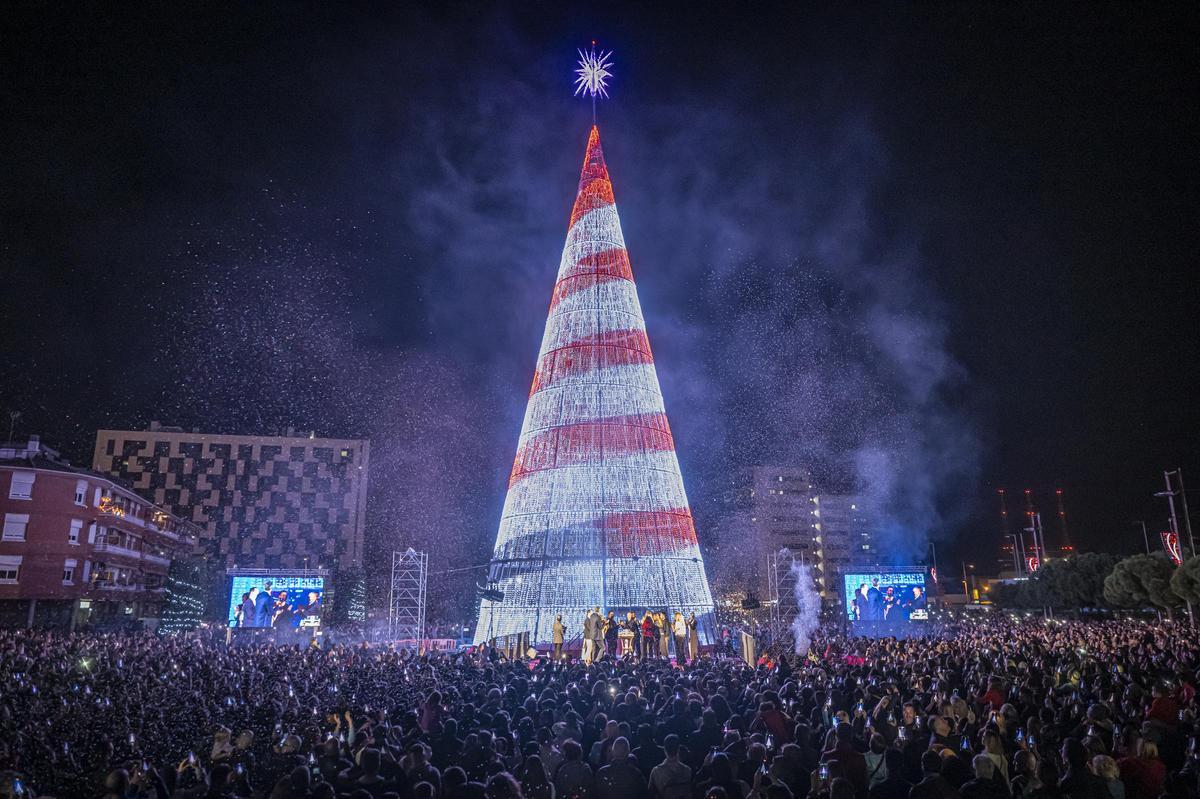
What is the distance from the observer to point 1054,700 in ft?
42.4

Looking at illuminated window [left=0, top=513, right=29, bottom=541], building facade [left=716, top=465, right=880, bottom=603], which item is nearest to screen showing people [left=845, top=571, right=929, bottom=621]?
illuminated window [left=0, top=513, right=29, bottom=541]

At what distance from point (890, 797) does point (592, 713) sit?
5319 millimetres

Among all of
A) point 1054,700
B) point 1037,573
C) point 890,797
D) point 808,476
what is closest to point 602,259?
point 1054,700

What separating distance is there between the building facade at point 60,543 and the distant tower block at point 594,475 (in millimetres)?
36197

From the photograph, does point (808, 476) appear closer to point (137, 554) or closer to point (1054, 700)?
point (137, 554)

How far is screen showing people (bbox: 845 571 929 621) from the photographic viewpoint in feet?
171

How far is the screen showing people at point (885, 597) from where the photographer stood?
171 ft

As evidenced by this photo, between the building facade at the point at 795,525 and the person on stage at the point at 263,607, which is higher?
the building facade at the point at 795,525

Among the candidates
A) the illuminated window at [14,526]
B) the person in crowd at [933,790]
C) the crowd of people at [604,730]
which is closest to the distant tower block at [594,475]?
the crowd of people at [604,730]

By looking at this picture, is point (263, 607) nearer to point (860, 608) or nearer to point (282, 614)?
point (282, 614)

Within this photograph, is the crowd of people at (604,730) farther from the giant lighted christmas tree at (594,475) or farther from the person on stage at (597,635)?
the giant lighted christmas tree at (594,475)

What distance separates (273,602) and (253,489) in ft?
140

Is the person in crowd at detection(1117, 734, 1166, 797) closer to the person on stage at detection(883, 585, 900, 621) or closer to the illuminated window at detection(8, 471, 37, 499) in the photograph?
the person on stage at detection(883, 585, 900, 621)

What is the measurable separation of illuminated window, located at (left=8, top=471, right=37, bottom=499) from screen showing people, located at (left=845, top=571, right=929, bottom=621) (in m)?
54.4
